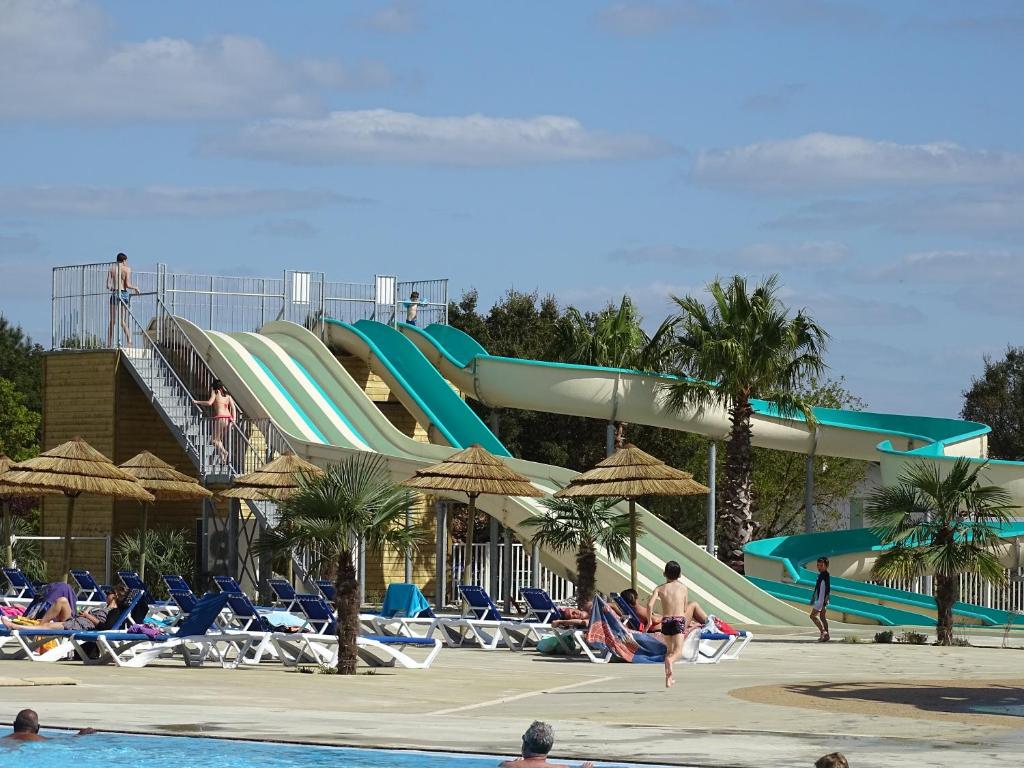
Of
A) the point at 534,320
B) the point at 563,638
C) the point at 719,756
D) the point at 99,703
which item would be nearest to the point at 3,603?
the point at 563,638

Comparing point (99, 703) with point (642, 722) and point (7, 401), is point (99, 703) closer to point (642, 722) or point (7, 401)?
point (642, 722)

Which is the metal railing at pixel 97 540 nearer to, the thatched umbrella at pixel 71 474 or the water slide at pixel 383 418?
the water slide at pixel 383 418

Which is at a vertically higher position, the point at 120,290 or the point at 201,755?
the point at 120,290

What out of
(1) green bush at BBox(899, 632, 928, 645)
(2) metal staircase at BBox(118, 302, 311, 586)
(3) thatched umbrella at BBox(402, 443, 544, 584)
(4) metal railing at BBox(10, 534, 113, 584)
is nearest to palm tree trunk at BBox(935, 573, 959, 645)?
(1) green bush at BBox(899, 632, 928, 645)

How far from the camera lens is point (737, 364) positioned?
103 feet

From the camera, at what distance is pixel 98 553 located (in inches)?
1293

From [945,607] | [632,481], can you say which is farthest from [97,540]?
[945,607]

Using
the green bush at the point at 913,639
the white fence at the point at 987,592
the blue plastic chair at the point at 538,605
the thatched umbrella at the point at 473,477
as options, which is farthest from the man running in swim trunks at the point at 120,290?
the green bush at the point at 913,639

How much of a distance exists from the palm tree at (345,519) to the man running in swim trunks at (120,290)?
53.7 feet

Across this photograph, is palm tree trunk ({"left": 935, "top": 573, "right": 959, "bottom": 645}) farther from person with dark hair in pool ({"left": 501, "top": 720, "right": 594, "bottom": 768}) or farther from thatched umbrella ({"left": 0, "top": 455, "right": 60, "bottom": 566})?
person with dark hair in pool ({"left": 501, "top": 720, "right": 594, "bottom": 768})

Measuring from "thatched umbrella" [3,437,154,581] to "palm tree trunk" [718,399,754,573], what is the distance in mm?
11818

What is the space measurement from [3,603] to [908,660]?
1226 centimetres

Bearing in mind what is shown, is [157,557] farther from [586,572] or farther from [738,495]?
[738,495]

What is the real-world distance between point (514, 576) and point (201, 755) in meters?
21.8
